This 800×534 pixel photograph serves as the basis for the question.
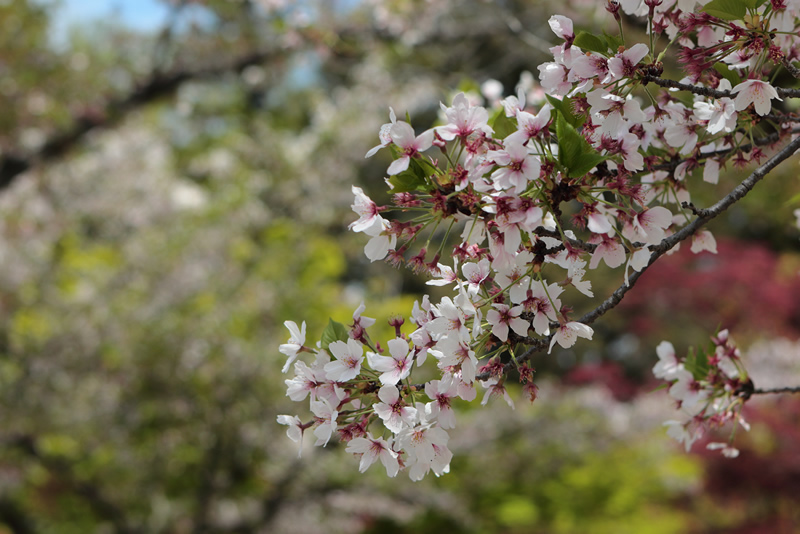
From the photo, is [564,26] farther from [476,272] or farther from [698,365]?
[698,365]

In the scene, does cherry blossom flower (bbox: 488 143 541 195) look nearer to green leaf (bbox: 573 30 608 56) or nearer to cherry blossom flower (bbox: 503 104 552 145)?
cherry blossom flower (bbox: 503 104 552 145)

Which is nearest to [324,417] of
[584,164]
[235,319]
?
[584,164]

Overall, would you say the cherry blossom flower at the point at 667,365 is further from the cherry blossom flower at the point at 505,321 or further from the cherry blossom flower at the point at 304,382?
the cherry blossom flower at the point at 304,382

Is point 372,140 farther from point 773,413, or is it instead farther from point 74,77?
point 773,413

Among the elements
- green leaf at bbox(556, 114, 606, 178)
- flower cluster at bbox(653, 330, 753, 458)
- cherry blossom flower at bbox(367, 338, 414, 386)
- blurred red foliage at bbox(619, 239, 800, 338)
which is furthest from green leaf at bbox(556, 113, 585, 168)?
blurred red foliage at bbox(619, 239, 800, 338)

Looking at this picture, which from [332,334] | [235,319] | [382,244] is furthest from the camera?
[235,319]

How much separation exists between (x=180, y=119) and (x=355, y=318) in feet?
45.3

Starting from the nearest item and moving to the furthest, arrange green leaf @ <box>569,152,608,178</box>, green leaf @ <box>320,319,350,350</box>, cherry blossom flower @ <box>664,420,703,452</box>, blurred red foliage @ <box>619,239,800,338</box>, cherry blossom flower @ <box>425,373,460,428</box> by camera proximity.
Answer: green leaf @ <box>569,152,608,178</box> → cherry blossom flower @ <box>425,373,460,428</box> → green leaf @ <box>320,319,350,350</box> → cherry blossom flower @ <box>664,420,703,452</box> → blurred red foliage @ <box>619,239,800,338</box>

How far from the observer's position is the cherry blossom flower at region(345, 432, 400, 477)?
0.96 meters

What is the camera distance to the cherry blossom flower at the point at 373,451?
961 mm

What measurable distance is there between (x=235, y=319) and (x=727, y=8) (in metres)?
4.14

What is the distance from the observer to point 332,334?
1.06 metres

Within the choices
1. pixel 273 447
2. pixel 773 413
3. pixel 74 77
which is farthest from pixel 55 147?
pixel 773 413

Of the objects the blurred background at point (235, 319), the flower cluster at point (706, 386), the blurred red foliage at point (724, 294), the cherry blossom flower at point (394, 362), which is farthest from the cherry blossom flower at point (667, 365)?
the blurred red foliage at point (724, 294)
